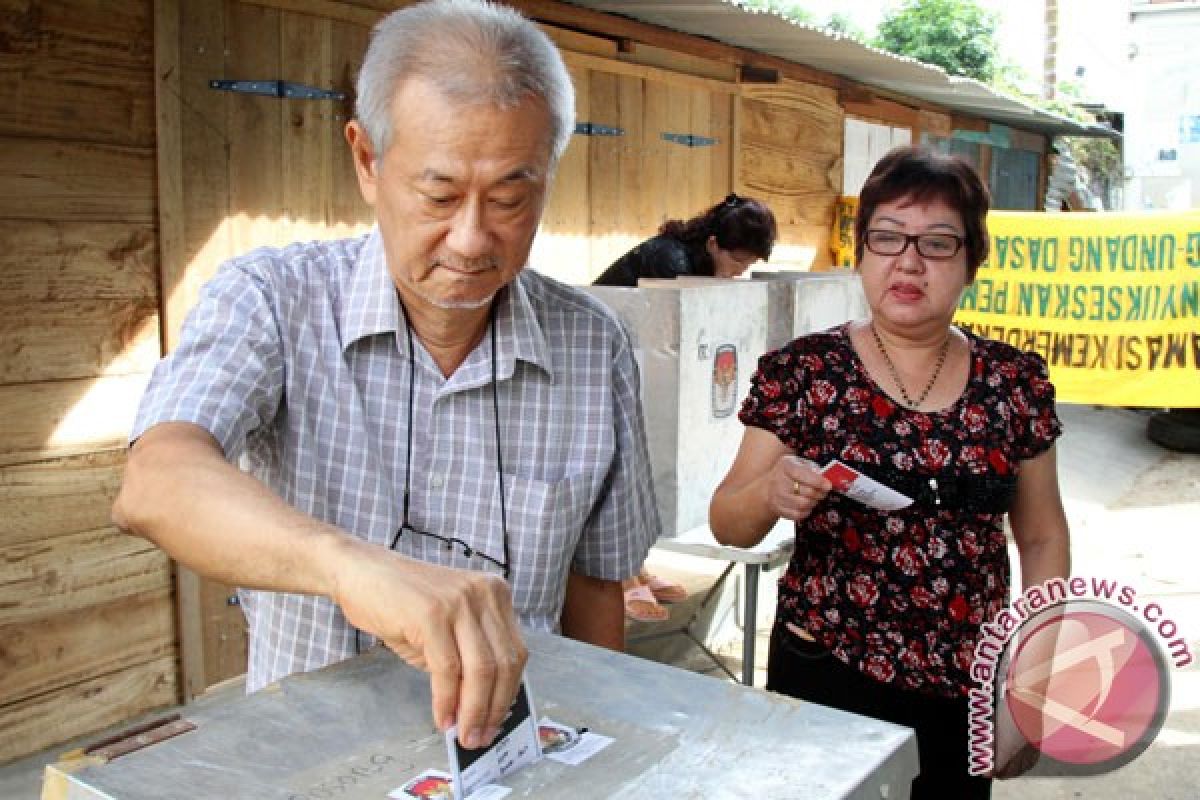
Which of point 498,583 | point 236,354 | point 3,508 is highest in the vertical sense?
point 236,354

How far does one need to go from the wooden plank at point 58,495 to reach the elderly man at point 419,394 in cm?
230

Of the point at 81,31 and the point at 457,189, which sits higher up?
the point at 81,31

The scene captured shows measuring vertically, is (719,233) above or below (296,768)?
above

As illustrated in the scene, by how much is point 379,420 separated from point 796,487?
95 centimetres

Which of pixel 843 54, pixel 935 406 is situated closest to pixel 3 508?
pixel 935 406

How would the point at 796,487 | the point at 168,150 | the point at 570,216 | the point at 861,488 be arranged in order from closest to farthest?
the point at 861,488, the point at 796,487, the point at 168,150, the point at 570,216

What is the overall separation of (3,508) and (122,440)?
17.2 inches

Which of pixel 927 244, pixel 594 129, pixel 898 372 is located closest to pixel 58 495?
pixel 898 372

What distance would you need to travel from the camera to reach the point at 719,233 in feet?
17.3

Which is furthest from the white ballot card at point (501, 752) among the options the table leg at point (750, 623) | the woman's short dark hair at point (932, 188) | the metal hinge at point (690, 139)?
the metal hinge at point (690, 139)

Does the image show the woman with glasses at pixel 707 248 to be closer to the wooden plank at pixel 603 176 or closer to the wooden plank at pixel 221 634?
the wooden plank at pixel 603 176

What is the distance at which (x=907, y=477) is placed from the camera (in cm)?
227

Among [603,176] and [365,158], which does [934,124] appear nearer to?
[603,176]

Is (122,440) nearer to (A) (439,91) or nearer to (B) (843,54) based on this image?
(A) (439,91)
